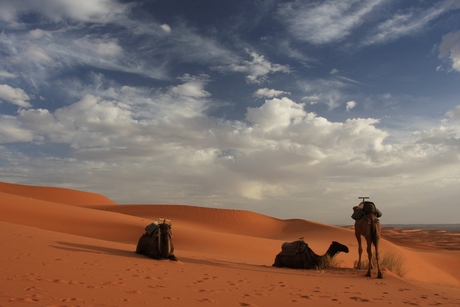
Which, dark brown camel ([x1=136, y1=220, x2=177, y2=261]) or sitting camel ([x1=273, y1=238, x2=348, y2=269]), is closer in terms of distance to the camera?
dark brown camel ([x1=136, y1=220, x2=177, y2=261])

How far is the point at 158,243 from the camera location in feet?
36.6

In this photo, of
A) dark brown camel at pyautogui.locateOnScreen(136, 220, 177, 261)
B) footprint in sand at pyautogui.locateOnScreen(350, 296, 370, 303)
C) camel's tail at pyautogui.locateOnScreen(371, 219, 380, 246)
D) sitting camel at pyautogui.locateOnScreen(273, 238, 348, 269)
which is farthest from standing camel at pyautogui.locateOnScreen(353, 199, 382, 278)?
dark brown camel at pyautogui.locateOnScreen(136, 220, 177, 261)

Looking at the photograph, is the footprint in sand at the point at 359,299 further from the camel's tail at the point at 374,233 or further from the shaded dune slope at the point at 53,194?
the shaded dune slope at the point at 53,194

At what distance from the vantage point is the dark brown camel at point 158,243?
11.1m

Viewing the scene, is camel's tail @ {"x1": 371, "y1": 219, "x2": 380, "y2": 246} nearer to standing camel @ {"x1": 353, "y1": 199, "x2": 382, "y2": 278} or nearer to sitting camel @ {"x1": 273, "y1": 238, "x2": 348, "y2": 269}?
standing camel @ {"x1": 353, "y1": 199, "x2": 382, "y2": 278}

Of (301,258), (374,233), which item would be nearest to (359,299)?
(374,233)

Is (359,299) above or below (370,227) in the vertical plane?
below

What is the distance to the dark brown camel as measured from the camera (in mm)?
11109

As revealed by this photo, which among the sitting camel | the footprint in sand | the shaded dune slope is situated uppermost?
the shaded dune slope

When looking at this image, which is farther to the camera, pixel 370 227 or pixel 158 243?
pixel 370 227

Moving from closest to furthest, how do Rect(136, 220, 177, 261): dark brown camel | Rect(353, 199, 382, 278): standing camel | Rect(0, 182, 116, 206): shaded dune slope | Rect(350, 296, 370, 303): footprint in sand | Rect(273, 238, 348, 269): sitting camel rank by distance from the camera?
Rect(350, 296, 370, 303): footprint in sand
Rect(136, 220, 177, 261): dark brown camel
Rect(353, 199, 382, 278): standing camel
Rect(273, 238, 348, 269): sitting camel
Rect(0, 182, 116, 206): shaded dune slope

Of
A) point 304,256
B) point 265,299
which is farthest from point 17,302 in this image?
point 304,256

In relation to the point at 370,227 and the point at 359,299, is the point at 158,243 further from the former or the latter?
the point at 370,227

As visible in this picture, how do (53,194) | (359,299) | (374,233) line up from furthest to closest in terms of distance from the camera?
(53,194), (374,233), (359,299)
